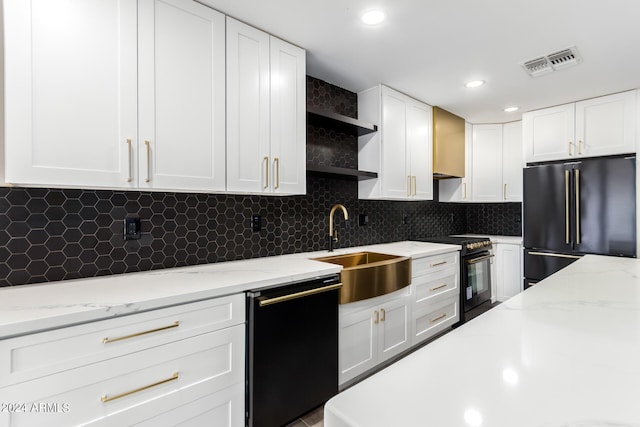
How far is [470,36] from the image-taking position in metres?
1.98

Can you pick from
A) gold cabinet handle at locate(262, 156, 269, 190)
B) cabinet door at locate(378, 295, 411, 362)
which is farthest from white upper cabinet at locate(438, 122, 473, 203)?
gold cabinet handle at locate(262, 156, 269, 190)

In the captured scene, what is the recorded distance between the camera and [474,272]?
332 centimetres

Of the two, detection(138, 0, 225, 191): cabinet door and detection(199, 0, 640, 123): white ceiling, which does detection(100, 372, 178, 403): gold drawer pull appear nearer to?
detection(138, 0, 225, 191): cabinet door

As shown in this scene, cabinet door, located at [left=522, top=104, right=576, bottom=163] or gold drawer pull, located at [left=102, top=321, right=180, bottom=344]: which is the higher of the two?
cabinet door, located at [left=522, top=104, right=576, bottom=163]

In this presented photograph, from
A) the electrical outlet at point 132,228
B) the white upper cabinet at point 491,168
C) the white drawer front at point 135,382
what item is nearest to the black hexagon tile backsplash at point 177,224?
the electrical outlet at point 132,228

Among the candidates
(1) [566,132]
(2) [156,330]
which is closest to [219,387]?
(2) [156,330]

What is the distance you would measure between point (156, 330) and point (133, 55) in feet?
4.15

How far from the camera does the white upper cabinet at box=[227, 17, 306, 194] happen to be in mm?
1805

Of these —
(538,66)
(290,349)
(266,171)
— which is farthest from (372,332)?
(538,66)

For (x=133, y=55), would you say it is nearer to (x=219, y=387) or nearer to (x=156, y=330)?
(x=156, y=330)

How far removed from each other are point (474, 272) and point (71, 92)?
3.58 m

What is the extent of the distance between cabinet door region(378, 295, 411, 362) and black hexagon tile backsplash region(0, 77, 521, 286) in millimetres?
742

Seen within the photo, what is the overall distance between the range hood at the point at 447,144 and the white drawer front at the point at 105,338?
277 cm

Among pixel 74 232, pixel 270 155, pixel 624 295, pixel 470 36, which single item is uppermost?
pixel 470 36
